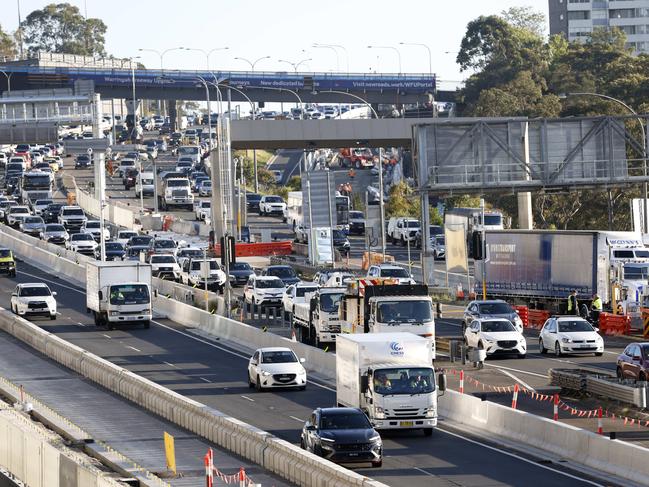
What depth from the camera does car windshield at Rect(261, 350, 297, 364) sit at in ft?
151

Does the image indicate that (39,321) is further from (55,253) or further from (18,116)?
(18,116)

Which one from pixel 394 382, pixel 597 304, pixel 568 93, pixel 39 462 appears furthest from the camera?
pixel 568 93

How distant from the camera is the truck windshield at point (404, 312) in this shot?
4544cm

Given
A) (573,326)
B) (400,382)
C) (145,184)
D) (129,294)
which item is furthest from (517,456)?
(145,184)

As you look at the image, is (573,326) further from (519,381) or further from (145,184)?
(145,184)

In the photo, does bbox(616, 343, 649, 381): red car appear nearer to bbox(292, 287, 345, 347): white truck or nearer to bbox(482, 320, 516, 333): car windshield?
bbox(482, 320, 516, 333): car windshield

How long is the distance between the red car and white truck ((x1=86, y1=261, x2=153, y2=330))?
2610 centimetres

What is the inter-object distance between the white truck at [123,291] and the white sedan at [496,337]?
1671 centimetres

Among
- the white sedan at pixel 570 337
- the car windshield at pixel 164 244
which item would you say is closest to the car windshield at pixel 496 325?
the white sedan at pixel 570 337

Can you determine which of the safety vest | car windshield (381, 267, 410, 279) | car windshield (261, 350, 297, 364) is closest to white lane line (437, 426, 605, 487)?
car windshield (261, 350, 297, 364)

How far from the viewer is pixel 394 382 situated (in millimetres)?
35875

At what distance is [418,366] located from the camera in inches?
1423

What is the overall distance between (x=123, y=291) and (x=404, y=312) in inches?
797

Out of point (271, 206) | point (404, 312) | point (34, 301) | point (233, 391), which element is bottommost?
point (233, 391)
